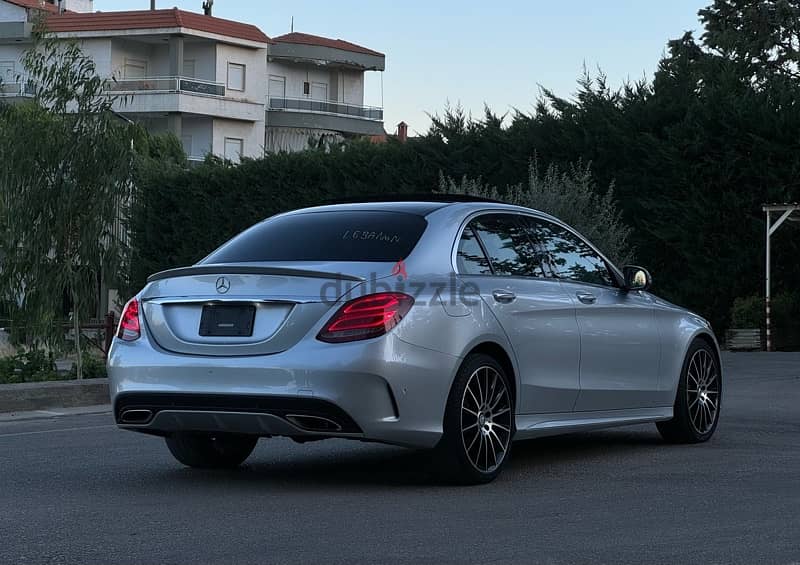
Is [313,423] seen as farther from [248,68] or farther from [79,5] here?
[79,5]

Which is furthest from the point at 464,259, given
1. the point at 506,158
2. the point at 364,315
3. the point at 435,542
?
the point at 506,158

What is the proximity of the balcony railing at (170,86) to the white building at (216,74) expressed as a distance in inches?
1.7

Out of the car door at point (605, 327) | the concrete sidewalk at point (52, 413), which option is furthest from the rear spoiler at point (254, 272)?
the concrete sidewalk at point (52, 413)

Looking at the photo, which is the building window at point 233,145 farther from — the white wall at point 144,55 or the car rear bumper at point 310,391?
the car rear bumper at point 310,391

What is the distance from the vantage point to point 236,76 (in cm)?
6638

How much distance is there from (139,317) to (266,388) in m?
1.08

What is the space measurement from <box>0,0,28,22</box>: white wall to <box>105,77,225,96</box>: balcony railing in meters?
8.27

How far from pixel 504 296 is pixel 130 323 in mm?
2167

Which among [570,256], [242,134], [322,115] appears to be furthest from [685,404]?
[322,115]

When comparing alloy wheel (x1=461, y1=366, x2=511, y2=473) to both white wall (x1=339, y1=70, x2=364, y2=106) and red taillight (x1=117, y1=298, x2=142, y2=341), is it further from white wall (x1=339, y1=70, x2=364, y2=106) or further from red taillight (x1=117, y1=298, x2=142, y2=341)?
white wall (x1=339, y1=70, x2=364, y2=106)

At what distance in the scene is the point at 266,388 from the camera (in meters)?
8.02

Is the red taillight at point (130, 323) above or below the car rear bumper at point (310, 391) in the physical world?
above

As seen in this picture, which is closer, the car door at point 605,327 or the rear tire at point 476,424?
the rear tire at point 476,424

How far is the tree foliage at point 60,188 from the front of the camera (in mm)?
17719
